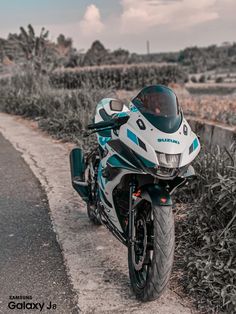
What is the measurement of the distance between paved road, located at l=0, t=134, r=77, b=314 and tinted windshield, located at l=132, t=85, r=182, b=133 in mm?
1396

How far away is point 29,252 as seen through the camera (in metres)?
4.09

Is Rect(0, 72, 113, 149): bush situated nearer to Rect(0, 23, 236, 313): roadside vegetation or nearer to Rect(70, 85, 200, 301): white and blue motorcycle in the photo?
Rect(0, 23, 236, 313): roadside vegetation

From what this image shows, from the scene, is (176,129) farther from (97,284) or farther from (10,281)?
(10,281)

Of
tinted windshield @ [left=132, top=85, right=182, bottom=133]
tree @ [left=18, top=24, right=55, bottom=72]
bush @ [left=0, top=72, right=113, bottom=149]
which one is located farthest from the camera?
tree @ [left=18, top=24, right=55, bottom=72]

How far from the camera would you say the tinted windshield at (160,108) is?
9.75ft

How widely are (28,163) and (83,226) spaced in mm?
2954

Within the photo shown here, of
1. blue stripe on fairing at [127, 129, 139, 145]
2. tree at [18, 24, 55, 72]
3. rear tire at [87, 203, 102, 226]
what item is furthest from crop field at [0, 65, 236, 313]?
tree at [18, 24, 55, 72]

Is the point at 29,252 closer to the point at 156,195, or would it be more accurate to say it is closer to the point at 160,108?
the point at 156,195

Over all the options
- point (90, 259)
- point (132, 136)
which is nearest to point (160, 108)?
point (132, 136)

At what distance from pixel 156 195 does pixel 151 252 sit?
1.40 feet

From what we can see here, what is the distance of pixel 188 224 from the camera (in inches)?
161

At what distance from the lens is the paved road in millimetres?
3359

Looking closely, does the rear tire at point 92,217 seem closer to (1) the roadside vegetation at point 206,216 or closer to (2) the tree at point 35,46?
(1) the roadside vegetation at point 206,216

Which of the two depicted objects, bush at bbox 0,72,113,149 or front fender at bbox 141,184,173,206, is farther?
bush at bbox 0,72,113,149
